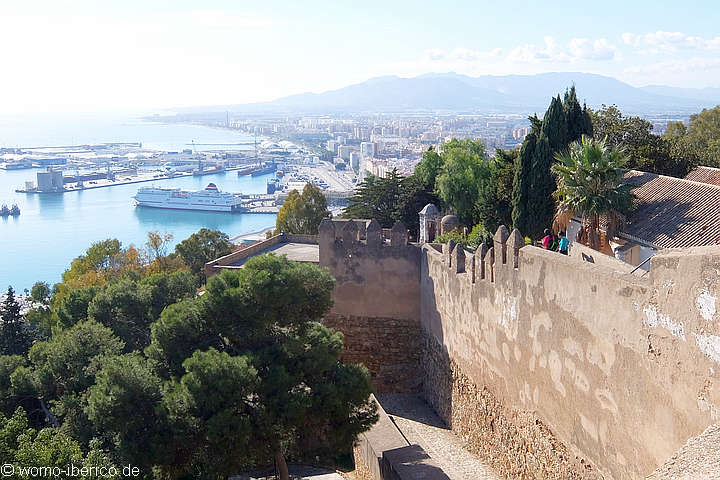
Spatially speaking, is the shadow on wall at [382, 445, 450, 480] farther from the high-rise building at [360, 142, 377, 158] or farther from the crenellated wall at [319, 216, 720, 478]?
the high-rise building at [360, 142, 377, 158]

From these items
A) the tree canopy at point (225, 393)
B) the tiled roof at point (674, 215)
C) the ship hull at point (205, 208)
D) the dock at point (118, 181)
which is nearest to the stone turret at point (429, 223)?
the tiled roof at point (674, 215)

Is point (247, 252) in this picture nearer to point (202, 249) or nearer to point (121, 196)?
point (202, 249)

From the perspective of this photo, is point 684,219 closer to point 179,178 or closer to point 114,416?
point 114,416

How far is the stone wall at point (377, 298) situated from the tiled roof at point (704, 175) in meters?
8.74

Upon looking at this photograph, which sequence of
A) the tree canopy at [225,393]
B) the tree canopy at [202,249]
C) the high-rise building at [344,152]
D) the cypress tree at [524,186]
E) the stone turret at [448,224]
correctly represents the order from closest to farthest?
the tree canopy at [225,393], the cypress tree at [524,186], the stone turret at [448,224], the tree canopy at [202,249], the high-rise building at [344,152]

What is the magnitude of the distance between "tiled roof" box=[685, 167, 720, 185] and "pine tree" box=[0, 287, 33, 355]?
18120mm

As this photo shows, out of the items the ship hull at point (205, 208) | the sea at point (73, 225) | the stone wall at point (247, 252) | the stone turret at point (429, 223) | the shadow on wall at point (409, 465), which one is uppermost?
the stone turret at point (429, 223)

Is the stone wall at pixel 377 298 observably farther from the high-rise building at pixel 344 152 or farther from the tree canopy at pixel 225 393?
the high-rise building at pixel 344 152

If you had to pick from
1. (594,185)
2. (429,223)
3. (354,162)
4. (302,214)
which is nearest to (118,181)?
(354,162)

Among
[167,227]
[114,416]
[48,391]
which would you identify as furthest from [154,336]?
[167,227]

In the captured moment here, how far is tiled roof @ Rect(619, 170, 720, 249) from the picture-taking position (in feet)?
39.7

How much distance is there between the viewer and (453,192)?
76.4 feet

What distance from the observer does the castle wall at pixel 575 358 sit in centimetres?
527

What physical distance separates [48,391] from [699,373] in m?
10.3
